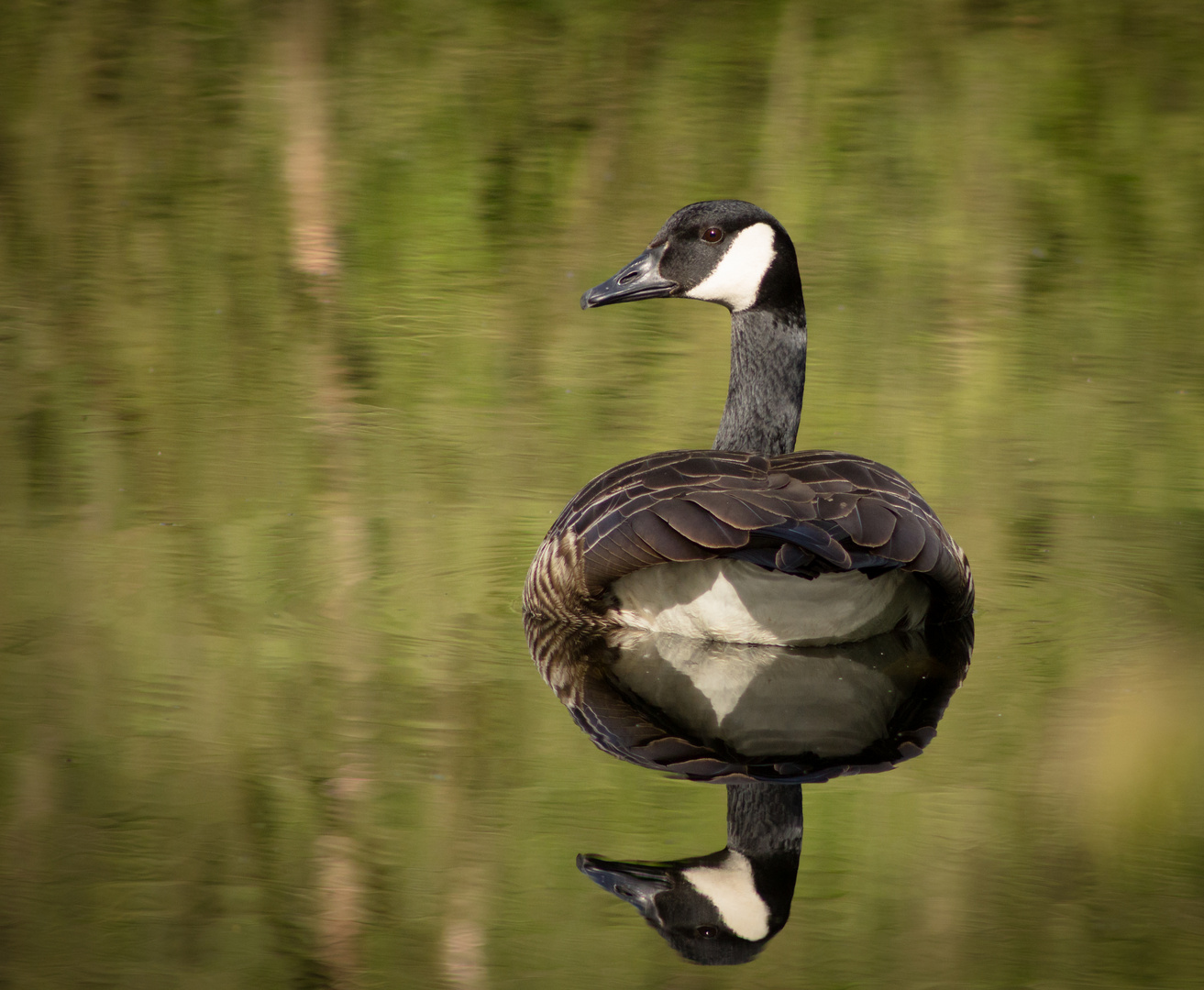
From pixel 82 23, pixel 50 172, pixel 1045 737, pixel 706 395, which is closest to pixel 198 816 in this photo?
pixel 1045 737

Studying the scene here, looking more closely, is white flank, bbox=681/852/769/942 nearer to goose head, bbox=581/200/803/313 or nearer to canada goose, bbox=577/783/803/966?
canada goose, bbox=577/783/803/966

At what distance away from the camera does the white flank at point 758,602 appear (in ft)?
18.1

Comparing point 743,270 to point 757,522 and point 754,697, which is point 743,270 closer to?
point 757,522

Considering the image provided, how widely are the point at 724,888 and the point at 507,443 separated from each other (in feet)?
12.6

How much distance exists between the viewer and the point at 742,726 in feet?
16.6

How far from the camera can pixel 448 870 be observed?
164 inches

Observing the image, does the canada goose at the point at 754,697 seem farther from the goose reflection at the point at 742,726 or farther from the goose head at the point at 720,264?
the goose head at the point at 720,264

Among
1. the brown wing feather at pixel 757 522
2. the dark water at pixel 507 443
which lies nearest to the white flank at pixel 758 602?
the brown wing feather at pixel 757 522

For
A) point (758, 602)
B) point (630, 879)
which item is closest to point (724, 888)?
point (630, 879)

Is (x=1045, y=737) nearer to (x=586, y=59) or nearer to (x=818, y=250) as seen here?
(x=818, y=250)

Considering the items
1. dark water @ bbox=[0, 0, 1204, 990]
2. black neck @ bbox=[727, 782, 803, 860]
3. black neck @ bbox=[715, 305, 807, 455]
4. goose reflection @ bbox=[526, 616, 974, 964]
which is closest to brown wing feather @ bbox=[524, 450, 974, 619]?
goose reflection @ bbox=[526, 616, 974, 964]

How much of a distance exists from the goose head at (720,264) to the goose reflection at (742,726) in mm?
1396

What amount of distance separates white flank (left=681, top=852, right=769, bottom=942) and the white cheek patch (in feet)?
9.27

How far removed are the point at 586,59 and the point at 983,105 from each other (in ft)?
11.0
